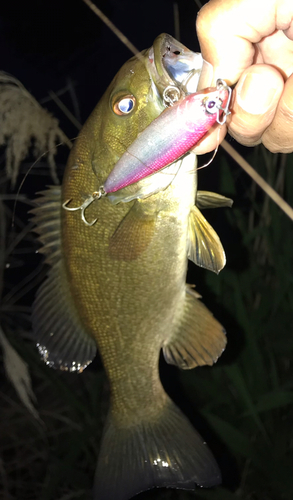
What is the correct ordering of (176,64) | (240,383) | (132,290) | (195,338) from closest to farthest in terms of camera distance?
1. (176,64)
2. (132,290)
3. (195,338)
4. (240,383)

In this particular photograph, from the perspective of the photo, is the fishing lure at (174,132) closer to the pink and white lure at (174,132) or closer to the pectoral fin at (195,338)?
the pink and white lure at (174,132)

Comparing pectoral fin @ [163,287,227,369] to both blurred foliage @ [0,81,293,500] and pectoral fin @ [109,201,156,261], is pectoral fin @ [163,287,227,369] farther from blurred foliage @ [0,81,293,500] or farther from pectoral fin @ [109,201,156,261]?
blurred foliage @ [0,81,293,500]

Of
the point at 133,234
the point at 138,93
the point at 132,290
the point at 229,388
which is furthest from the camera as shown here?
the point at 229,388

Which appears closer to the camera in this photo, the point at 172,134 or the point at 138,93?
the point at 172,134

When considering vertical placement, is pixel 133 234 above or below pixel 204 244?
above

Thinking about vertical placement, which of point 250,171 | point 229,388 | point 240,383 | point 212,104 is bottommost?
point 229,388

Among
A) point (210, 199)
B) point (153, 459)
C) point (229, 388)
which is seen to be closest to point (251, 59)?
point (210, 199)

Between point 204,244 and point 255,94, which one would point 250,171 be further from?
point 204,244

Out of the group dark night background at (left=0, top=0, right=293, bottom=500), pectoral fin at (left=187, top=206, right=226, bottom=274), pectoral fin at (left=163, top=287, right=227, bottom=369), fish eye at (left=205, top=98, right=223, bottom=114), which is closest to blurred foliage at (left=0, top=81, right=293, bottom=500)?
dark night background at (left=0, top=0, right=293, bottom=500)
